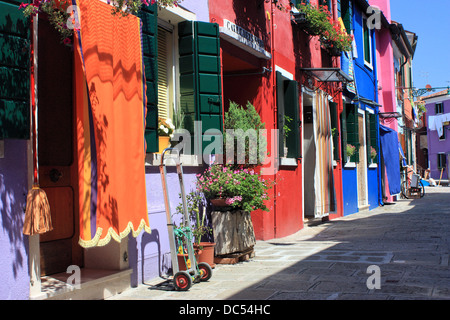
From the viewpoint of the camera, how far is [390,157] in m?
18.5

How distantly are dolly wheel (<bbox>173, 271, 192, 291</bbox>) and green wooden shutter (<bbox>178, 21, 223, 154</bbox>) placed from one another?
204 cm

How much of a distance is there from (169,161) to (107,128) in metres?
1.47

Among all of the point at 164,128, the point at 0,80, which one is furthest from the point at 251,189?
the point at 0,80

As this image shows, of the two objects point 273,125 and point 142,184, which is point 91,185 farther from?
point 273,125

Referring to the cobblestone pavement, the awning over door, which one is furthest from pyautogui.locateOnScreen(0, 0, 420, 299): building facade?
the awning over door

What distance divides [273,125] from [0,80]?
18.9 ft

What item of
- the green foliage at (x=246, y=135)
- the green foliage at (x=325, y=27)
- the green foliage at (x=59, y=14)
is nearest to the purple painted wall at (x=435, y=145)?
the green foliage at (x=325, y=27)

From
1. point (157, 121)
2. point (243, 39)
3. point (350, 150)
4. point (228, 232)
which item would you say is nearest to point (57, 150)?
point (157, 121)

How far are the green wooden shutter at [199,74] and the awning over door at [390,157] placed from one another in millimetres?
12308

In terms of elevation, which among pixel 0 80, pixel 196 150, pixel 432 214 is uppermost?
pixel 0 80

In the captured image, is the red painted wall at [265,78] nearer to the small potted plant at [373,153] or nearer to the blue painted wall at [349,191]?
the blue painted wall at [349,191]

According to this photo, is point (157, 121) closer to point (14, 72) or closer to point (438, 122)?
point (14, 72)

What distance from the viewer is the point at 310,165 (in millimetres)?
11477
